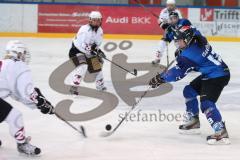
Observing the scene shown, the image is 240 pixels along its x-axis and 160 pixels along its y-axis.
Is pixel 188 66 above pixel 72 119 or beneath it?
above

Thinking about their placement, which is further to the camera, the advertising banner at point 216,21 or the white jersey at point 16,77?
the advertising banner at point 216,21

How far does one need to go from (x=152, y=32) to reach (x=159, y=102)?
20.0 ft

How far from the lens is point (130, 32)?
40.1 feet

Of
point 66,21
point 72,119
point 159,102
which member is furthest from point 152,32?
point 72,119

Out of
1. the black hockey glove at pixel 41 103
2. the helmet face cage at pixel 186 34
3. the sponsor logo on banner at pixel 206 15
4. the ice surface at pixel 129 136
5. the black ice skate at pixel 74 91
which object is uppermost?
the sponsor logo on banner at pixel 206 15

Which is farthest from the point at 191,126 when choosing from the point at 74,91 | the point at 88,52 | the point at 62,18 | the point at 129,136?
the point at 62,18

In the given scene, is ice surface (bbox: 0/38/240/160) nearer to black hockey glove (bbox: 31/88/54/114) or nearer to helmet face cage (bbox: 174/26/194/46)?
black hockey glove (bbox: 31/88/54/114)

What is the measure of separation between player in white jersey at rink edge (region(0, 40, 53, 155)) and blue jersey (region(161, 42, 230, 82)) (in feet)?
3.67

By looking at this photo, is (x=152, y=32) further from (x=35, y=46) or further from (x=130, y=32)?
(x=35, y=46)

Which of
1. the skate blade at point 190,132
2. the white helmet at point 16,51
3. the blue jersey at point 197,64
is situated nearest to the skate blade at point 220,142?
the skate blade at point 190,132

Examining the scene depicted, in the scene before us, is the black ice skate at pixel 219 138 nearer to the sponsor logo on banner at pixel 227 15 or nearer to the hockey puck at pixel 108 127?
the hockey puck at pixel 108 127

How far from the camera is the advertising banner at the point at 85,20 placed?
1218cm

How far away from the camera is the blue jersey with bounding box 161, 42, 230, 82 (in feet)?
14.8

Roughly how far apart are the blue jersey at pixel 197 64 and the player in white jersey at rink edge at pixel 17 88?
112cm
